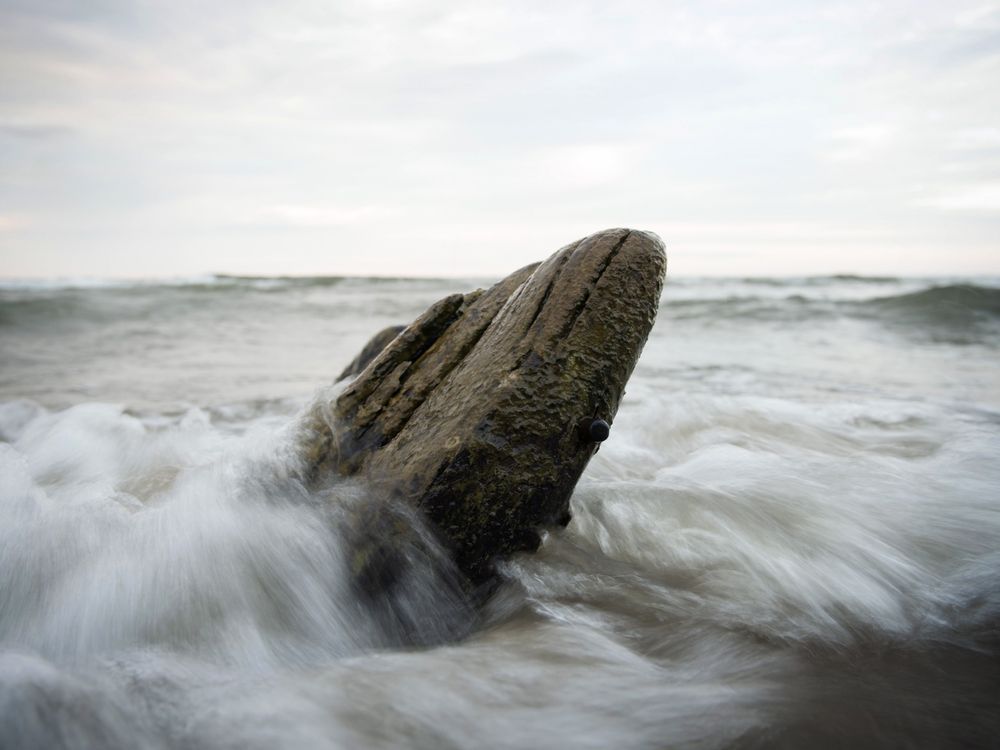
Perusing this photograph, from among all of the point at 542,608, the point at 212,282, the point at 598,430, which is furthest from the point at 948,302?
the point at 212,282

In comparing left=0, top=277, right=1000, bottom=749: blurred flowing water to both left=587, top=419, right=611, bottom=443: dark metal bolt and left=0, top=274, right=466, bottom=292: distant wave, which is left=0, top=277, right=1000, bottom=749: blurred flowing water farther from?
left=0, top=274, right=466, bottom=292: distant wave

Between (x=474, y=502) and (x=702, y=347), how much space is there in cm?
1067

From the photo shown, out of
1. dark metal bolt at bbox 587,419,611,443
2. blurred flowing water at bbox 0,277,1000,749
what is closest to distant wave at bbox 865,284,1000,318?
blurred flowing water at bbox 0,277,1000,749

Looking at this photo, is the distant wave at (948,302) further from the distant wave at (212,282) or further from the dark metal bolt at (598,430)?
the dark metal bolt at (598,430)

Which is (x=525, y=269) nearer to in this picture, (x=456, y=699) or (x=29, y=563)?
(x=456, y=699)

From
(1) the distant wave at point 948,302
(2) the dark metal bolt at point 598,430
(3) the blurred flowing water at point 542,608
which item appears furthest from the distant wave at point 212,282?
(2) the dark metal bolt at point 598,430

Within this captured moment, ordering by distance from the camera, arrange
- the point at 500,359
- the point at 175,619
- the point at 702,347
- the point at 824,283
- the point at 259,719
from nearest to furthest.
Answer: the point at 259,719 < the point at 175,619 < the point at 500,359 < the point at 702,347 < the point at 824,283

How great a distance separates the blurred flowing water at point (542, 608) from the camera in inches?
74.2

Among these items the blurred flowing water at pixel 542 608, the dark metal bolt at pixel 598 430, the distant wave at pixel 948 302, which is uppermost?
the distant wave at pixel 948 302

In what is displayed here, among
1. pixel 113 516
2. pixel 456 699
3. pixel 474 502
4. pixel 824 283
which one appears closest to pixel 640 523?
pixel 474 502

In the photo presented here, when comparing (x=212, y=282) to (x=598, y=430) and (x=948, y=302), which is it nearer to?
(x=948, y=302)

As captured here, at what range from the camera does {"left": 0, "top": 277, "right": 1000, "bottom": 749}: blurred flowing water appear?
6.19 feet

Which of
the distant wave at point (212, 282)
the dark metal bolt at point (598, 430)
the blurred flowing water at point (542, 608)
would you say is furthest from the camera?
the distant wave at point (212, 282)

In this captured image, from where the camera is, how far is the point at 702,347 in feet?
40.3
